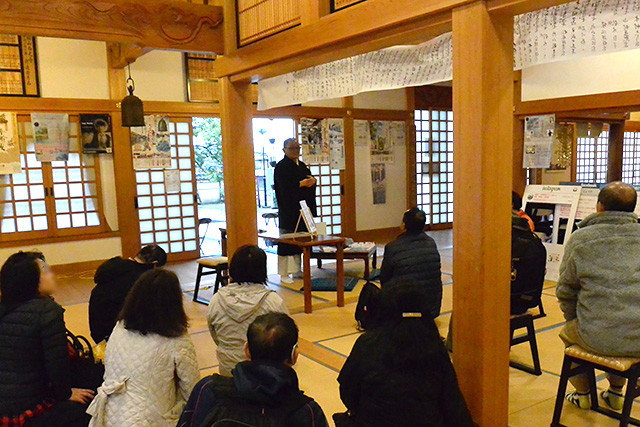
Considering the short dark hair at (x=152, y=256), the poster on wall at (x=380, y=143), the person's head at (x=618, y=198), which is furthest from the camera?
the poster on wall at (x=380, y=143)

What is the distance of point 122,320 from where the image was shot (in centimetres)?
209

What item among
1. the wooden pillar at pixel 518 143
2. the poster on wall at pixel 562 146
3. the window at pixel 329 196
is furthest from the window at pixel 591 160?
the window at pixel 329 196

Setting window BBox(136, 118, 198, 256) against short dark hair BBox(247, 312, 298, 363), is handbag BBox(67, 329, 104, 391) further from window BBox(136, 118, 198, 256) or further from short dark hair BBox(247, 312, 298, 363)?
window BBox(136, 118, 198, 256)

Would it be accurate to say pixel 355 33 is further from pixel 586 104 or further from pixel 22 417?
pixel 586 104

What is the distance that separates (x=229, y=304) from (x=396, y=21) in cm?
152

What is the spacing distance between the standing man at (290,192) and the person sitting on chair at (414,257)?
2.07 metres

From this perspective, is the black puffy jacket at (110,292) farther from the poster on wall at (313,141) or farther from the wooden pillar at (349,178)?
the wooden pillar at (349,178)

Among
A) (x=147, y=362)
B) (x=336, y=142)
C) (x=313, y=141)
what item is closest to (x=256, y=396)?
(x=147, y=362)

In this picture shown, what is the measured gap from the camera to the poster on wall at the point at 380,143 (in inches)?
332

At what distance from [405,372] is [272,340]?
47 cm

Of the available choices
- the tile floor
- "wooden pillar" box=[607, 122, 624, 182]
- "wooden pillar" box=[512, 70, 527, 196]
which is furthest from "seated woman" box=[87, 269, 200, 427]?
"wooden pillar" box=[607, 122, 624, 182]

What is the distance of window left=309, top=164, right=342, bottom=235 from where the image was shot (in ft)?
26.4

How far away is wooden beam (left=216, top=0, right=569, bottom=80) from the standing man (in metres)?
1.81

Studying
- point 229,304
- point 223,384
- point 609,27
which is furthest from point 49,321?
point 609,27
